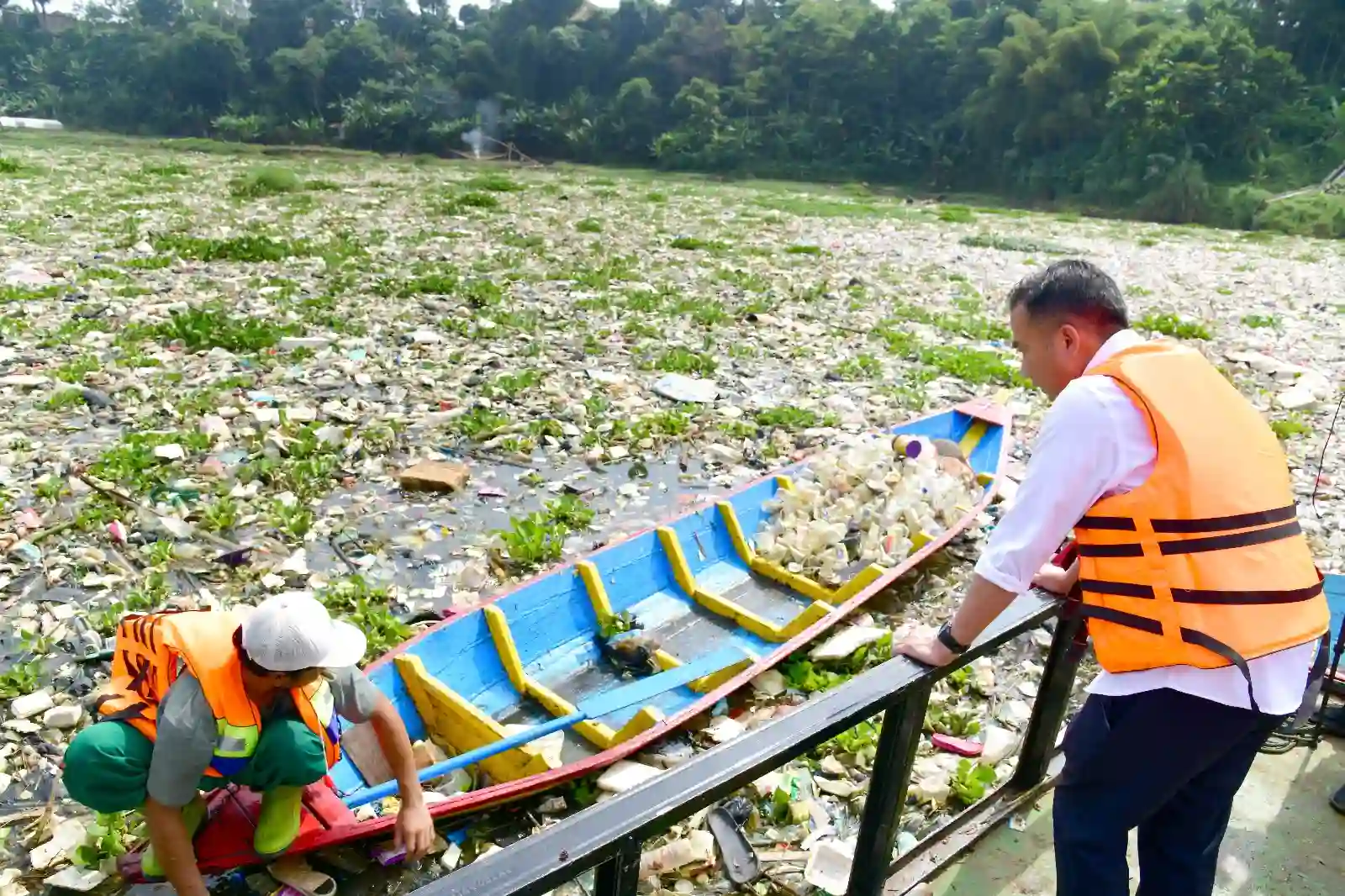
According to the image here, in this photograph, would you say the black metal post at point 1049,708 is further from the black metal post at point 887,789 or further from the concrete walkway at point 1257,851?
the black metal post at point 887,789

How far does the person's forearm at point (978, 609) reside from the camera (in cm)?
221

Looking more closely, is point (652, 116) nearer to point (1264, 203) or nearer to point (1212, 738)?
point (1264, 203)

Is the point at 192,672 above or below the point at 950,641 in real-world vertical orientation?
below

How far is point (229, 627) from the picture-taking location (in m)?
2.88

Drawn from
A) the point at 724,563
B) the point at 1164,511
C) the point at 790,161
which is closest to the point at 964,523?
the point at 724,563

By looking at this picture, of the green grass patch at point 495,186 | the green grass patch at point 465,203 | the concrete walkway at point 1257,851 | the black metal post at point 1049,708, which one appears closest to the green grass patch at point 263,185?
the green grass patch at point 465,203

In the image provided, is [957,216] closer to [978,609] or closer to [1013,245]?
[1013,245]

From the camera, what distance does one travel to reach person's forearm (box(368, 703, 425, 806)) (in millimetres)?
3164

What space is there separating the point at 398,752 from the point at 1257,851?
3072 millimetres

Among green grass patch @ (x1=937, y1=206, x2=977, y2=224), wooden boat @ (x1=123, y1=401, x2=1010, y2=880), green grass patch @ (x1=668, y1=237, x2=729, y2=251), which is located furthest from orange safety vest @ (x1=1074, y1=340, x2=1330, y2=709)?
green grass patch @ (x1=937, y1=206, x2=977, y2=224)

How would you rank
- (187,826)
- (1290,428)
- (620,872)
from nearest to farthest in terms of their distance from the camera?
(620,872) → (187,826) → (1290,428)

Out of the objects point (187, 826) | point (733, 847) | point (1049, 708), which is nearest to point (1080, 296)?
point (1049, 708)

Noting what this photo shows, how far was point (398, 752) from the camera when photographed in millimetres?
3164

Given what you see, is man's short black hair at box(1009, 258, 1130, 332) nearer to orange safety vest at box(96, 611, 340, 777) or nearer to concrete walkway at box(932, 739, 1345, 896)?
concrete walkway at box(932, 739, 1345, 896)
